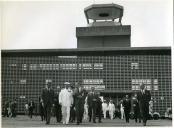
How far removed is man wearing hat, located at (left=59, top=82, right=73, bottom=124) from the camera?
11.4 metres

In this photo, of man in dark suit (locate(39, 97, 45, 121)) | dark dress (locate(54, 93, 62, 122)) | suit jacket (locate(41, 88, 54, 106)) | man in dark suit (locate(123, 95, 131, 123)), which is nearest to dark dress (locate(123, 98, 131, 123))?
man in dark suit (locate(123, 95, 131, 123))

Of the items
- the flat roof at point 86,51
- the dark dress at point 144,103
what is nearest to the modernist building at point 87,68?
the flat roof at point 86,51

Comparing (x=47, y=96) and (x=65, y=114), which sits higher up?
(x=47, y=96)

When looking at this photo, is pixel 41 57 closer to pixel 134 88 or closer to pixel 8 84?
pixel 8 84

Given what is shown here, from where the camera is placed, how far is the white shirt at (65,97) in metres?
11.4

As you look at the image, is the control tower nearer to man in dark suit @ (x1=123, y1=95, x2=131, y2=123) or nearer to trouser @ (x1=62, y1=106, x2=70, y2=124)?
man in dark suit @ (x1=123, y1=95, x2=131, y2=123)

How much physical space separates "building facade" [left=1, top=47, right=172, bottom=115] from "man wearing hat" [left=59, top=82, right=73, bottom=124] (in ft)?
0.53

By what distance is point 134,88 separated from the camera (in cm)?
1126

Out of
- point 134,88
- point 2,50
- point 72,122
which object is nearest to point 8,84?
point 2,50

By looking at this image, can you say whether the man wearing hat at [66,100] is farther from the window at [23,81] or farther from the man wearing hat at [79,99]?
the window at [23,81]

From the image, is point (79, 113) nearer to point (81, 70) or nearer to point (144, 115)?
point (81, 70)

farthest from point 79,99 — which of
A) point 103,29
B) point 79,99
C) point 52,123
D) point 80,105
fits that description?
point 103,29

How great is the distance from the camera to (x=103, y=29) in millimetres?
11992

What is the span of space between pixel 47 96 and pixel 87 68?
94 cm
